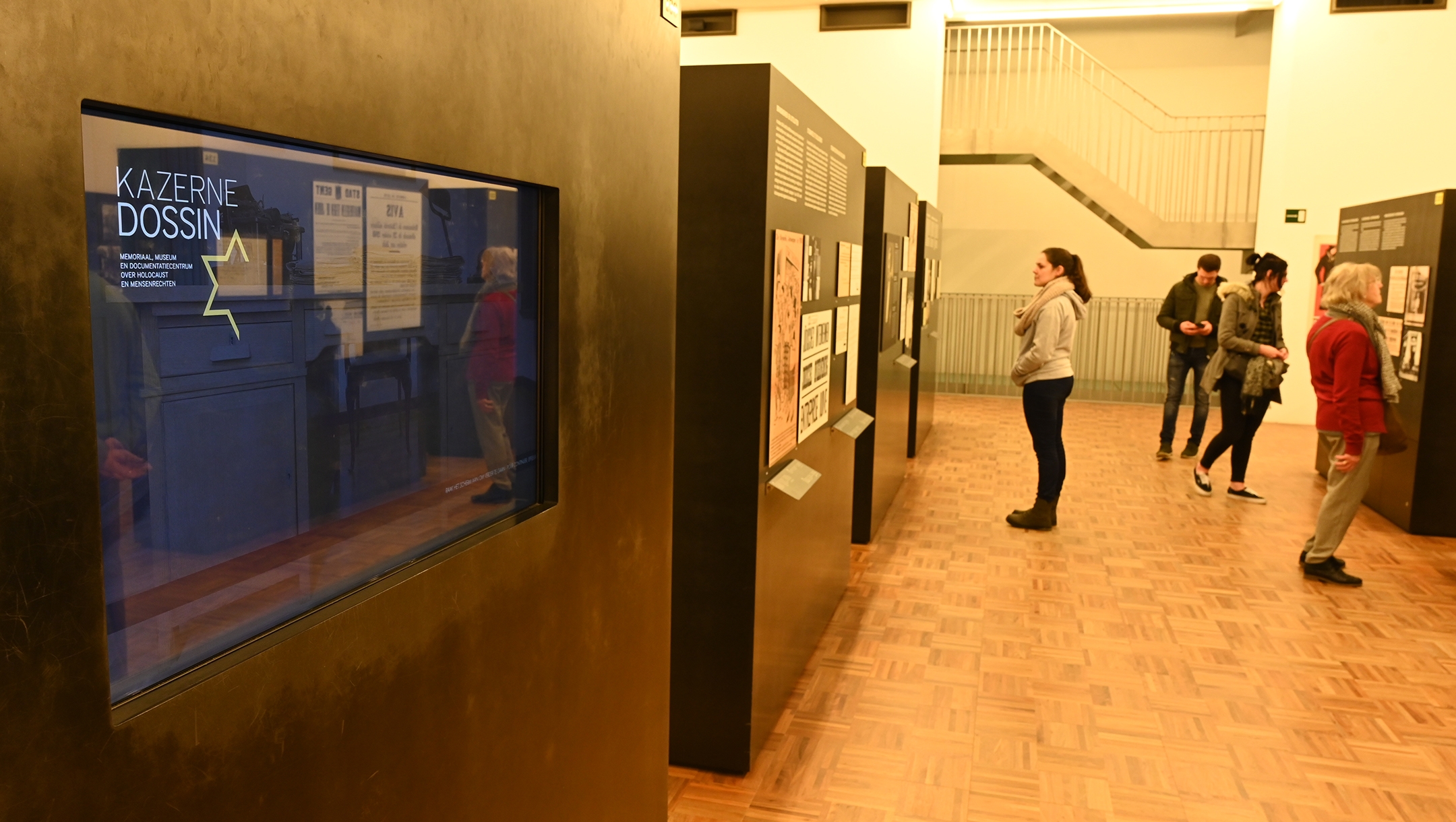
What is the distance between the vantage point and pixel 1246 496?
300 inches

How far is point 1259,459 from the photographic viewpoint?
9406 mm

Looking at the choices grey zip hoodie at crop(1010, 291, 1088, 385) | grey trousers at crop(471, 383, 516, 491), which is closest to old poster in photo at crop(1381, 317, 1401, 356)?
grey zip hoodie at crop(1010, 291, 1088, 385)

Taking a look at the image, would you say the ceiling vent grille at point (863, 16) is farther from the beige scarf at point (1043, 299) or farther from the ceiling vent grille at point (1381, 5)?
the beige scarf at point (1043, 299)

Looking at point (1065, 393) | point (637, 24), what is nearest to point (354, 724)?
point (637, 24)

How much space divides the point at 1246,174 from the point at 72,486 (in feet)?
49.2

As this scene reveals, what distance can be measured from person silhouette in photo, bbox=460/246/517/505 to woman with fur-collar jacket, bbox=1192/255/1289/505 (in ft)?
21.6

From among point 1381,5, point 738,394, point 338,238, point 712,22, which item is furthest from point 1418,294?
point 712,22

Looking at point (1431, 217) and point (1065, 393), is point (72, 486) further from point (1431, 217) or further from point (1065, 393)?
point (1431, 217)

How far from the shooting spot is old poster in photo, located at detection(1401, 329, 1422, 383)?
6785 millimetres

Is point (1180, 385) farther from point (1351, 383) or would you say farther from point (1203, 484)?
point (1351, 383)

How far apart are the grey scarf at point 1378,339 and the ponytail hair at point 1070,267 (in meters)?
1.46

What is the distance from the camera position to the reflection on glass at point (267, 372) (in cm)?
94

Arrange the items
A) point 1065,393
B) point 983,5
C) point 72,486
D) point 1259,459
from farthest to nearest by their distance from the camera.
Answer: point 983,5
point 1259,459
point 1065,393
point 72,486

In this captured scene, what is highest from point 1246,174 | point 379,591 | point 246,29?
point 1246,174
